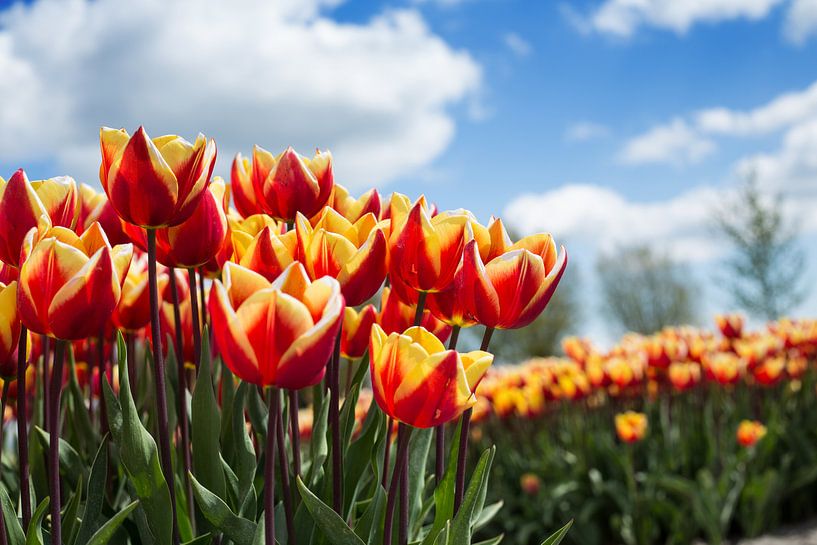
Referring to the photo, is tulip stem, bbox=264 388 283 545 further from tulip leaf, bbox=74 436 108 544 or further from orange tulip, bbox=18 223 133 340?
tulip leaf, bbox=74 436 108 544

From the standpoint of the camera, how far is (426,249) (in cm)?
106

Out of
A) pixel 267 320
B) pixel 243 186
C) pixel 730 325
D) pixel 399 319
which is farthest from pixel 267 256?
pixel 730 325

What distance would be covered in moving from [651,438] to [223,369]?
182 inches

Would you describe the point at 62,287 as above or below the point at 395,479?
above

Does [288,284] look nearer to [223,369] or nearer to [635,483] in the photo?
[223,369]

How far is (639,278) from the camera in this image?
1367 inches

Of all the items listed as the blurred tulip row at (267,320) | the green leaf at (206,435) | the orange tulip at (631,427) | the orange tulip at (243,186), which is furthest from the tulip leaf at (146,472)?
the orange tulip at (631,427)

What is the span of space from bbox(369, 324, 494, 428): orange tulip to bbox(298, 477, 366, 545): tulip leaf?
0.47 ft

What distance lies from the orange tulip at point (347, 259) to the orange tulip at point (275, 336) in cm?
18

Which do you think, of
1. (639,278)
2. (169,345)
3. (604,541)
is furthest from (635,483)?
(639,278)

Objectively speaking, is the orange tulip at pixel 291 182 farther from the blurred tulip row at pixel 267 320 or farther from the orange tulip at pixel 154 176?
the orange tulip at pixel 154 176

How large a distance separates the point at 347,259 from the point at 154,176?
0.27 metres

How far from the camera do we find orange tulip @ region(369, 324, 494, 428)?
2.99 ft

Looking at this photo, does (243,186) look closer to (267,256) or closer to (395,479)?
(267,256)
